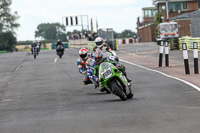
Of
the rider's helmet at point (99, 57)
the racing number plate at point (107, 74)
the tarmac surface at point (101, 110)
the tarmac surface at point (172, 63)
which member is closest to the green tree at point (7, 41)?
the tarmac surface at point (172, 63)

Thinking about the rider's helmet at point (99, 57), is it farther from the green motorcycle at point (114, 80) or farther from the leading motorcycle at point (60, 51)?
the leading motorcycle at point (60, 51)

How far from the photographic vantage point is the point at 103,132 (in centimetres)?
716

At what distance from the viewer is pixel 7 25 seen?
10531 centimetres

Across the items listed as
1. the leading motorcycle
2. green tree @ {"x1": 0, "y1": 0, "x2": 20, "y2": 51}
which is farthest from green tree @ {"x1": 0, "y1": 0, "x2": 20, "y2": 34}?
the leading motorcycle

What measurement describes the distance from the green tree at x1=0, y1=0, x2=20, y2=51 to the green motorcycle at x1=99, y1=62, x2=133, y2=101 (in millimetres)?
93145

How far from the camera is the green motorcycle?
1095 centimetres

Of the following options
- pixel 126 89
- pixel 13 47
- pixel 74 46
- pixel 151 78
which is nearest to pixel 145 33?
pixel 74 46

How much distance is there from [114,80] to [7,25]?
3817 inches

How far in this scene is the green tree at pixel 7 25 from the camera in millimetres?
103000

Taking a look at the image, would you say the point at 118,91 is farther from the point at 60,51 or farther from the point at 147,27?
the point at 147,27

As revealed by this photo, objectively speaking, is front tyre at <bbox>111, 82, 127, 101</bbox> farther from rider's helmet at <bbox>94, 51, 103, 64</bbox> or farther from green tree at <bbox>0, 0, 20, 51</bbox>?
green tree at <bbox>0, 0, 20, 51</bbox>

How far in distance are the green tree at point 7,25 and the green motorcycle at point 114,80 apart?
9315 centimetres

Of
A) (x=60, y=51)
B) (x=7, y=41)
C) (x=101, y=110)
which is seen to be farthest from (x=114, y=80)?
(x=7, y=41)

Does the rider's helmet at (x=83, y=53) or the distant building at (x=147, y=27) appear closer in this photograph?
the rider's helmet at (x=83, y=53)
